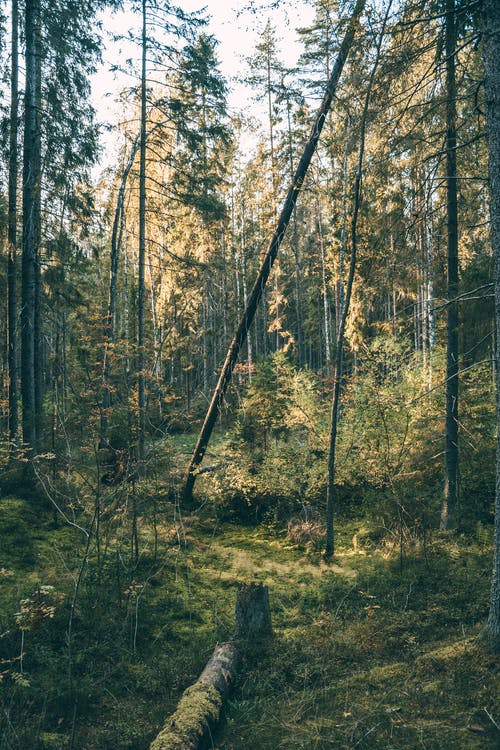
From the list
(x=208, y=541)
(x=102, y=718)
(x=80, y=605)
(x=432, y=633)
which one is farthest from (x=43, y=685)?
(x=208, y=541)

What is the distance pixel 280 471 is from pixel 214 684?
618 centimetres

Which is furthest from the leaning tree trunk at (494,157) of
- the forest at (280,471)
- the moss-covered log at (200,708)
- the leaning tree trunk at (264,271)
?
the leaning tree trunk at (264,271)

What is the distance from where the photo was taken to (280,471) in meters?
10.3

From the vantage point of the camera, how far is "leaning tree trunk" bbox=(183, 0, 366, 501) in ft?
28.5

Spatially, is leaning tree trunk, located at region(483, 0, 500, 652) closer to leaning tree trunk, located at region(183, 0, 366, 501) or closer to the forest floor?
the forest floor

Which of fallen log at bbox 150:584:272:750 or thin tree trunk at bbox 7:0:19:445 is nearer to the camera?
fallen log at bbox 150:584:272:750

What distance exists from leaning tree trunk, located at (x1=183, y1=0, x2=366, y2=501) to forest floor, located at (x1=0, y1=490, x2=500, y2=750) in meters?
2.17

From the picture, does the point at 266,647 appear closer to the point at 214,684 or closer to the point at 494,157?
the point at 214,684

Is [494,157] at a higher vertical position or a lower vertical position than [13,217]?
lower

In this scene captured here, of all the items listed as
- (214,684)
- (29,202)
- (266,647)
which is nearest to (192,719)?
(214,684)

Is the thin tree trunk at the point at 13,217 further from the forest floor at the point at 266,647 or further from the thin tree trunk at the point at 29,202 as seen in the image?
the forest floor at the point at 266,647

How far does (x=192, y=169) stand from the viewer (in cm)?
1312

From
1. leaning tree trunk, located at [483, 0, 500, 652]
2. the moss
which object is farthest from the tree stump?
leaning tree trunk, located at [483, 0, 500, 652]

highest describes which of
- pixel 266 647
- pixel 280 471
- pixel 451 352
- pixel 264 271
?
pixel 264 271
